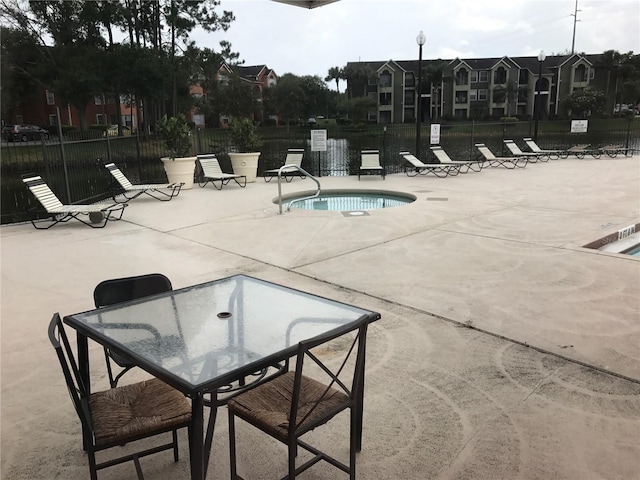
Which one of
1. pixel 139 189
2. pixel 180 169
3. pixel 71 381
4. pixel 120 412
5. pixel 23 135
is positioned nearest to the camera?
pixel 71 381

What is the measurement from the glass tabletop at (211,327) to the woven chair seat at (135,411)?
28cm

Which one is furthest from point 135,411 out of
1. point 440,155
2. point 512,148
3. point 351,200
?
point 512,148

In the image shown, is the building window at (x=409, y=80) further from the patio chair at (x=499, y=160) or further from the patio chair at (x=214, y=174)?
the patio chair at (x=214, y=174)

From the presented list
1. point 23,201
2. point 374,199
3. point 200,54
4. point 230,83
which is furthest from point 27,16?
point 374,199

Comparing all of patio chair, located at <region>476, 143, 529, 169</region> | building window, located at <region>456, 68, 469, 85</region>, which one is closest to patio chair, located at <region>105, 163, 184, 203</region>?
patio chair, located at <region>476, 143, 529, 169</region>

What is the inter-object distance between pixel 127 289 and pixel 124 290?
0.05ft

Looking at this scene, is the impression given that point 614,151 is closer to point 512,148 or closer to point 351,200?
point 512,148

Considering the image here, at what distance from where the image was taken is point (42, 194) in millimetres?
7793

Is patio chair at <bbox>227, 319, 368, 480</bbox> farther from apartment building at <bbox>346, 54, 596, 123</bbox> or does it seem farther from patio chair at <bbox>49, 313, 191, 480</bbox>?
apartment building at <bbox>346, 54, 596, 123</bbox>

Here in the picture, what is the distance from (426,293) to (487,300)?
1.81ft

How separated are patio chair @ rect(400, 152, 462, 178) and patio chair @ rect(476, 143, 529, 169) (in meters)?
1.63

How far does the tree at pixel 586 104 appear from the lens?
141 feet

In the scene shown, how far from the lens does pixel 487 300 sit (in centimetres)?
442

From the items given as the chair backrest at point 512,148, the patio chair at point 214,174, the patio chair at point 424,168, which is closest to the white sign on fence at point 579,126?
the chair backrest at point 512,148
